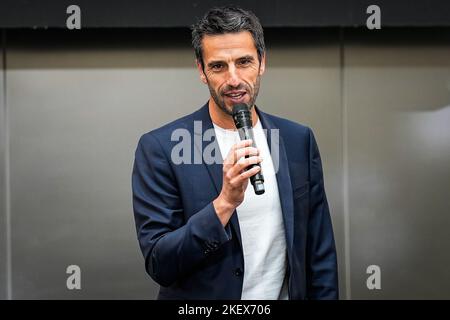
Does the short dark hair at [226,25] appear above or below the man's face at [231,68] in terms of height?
above

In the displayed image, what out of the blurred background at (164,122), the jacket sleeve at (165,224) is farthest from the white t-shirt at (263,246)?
the blurred background at (164,122)

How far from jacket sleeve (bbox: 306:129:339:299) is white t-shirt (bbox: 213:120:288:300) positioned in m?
0.18

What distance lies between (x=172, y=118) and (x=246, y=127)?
75.7 inches

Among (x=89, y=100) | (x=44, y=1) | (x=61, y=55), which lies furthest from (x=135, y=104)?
(x=44, y=1)

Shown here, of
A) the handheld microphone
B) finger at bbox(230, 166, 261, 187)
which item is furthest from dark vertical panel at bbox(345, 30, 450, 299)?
finger at bbox(230, 166, 261, 187)

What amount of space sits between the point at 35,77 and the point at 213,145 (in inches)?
80.4

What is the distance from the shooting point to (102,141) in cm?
408

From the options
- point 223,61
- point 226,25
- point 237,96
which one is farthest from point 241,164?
point 226,25

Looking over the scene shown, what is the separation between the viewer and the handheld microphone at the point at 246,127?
204cm

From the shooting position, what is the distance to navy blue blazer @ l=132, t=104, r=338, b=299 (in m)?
2.26

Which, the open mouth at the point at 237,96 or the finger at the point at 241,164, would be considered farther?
the open mouth at the point at 237,96

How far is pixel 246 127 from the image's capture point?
2.17 m

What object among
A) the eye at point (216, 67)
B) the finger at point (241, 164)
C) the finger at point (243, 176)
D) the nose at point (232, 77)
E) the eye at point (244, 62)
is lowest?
the finger at point (243, 176)

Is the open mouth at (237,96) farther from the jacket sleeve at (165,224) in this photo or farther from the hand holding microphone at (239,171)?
the jacket sleeve at (165,224)
